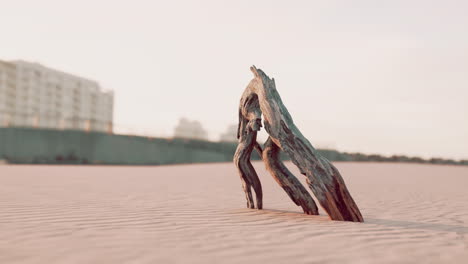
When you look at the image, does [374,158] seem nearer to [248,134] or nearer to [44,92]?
[248,134]

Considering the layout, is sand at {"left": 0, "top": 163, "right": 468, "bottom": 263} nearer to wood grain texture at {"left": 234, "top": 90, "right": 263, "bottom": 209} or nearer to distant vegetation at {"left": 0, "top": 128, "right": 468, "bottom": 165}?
wood grain texture at {"left": 234, "top": 90, "right": 263, "bottom": 209}

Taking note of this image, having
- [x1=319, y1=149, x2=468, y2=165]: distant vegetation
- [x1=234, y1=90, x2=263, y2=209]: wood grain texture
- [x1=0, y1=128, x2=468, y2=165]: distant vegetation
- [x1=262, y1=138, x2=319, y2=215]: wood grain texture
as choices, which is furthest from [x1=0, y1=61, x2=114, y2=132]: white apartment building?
[x1=262, y1=138, x2=319, y2=215]: wood grain texture

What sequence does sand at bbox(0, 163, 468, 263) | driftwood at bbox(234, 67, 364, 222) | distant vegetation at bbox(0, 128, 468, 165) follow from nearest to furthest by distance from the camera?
1. sand at bbox(0, 163, 468, 263)
2. driftwood at bbox(234, 67, 364, 222)
3. distant vegetation at bbox(0, 128, 468, 165)

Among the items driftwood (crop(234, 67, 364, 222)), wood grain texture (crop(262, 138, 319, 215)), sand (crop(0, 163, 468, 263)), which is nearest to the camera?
sand (crop(0, 163, 468, 263))

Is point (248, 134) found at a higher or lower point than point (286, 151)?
higher

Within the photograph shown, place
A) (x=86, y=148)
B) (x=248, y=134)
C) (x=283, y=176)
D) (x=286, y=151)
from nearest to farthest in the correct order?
1. (x=286, y=151)
2. (x=283, y=176)
3. (x=248, y=134)
4. (x=86, y=148)

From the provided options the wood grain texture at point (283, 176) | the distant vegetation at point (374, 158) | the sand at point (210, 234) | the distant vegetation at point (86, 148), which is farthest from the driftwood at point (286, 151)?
the distant vegetation at point (374, 158)

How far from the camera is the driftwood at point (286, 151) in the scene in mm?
5727

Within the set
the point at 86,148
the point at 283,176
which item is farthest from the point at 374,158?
the point at 283,176

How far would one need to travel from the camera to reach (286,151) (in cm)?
583

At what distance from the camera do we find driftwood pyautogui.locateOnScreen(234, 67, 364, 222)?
18.8ft

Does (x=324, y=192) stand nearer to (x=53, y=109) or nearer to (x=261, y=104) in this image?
(x=261, y=104)

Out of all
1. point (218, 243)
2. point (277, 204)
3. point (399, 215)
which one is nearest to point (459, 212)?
point (399, 215)

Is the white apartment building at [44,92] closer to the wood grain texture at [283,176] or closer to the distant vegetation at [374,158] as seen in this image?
the distant vegetation at [374,158]
